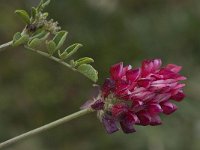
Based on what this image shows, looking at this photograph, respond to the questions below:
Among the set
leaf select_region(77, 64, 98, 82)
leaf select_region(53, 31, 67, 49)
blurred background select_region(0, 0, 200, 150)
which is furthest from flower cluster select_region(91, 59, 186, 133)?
blurred background select_region(0, 0, 200, 150)

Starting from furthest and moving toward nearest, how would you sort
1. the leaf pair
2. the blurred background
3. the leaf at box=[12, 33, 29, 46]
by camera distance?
the blurred background < the leaf pair < the leaf at box=[12, 33, 29, 46]

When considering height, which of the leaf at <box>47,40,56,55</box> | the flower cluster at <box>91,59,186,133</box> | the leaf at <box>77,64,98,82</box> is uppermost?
the leaf at <box>47,40,56,55</box>

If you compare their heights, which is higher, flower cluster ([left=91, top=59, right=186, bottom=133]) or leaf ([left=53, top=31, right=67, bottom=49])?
leaf ([left=53, top=31, right=67, bottom=49])

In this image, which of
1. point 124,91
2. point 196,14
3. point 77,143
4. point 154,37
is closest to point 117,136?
point 77,143

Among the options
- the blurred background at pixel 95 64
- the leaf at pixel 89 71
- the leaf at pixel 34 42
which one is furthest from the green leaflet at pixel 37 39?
the blurred background at pixel 95 64

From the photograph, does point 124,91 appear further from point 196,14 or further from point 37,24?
point 196,14

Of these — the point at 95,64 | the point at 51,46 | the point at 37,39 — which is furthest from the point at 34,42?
the point at 95,64

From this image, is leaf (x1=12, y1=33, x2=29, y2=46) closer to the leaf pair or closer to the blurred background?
the leaf pair
